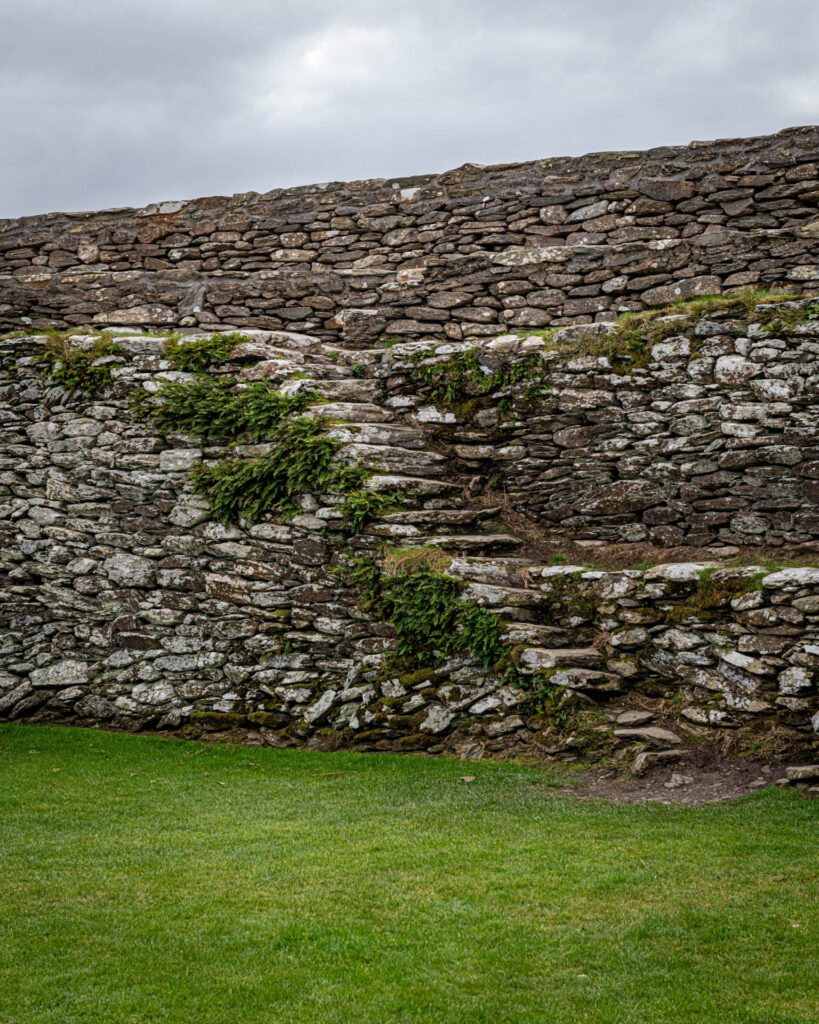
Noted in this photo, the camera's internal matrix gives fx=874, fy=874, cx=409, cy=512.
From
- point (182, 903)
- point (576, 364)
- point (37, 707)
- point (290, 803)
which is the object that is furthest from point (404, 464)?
point (182, 903)

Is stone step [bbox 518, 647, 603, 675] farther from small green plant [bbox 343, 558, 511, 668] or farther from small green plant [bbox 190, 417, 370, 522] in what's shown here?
small green plant [bbox 190, 417, 370, 522]

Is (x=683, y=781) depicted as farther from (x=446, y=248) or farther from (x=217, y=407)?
(x=446, y=248)

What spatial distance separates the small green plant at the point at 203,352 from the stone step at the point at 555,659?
596 centimetres

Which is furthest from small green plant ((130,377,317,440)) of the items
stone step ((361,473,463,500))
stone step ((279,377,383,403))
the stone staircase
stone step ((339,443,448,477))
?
stone step ((361,473,463,500))

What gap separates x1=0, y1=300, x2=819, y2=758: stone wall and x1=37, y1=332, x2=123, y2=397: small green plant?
18 centimetres

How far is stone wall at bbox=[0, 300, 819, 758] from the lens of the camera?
8.73 m

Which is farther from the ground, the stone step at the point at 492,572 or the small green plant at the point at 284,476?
the small green plant at the point at 284,476

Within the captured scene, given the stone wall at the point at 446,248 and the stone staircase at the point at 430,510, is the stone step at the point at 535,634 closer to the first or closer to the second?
the stone staircase at the point at 430,510

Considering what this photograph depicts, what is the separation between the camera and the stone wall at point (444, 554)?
344 inches

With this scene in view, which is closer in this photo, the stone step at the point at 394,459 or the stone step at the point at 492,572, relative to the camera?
the stone step at the point at 492,572

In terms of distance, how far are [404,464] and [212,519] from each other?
2.57 m

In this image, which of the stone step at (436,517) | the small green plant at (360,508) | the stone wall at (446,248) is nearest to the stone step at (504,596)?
the stone step at (436,517)

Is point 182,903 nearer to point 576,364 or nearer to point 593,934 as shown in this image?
point 593,934

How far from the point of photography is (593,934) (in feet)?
15.7
